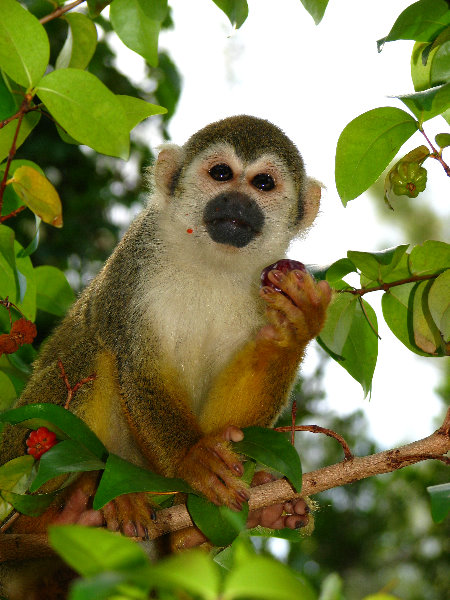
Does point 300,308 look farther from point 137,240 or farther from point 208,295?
point 137,240

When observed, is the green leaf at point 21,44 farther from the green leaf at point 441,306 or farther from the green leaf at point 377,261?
the green leaf at point 441,306

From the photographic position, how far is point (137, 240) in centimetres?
354

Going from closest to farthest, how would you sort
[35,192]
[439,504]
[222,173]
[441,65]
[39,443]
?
[439,504]
[35,192]
[441,65]
[39,443]
[222,173]

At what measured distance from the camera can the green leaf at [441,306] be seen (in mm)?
2256

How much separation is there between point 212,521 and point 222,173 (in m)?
1.85

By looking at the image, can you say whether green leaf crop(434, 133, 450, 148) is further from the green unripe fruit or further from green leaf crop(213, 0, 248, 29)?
green leaf crop(213, 0, 248, 29)

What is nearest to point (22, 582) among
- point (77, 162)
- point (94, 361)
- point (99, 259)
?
point (94, 361)

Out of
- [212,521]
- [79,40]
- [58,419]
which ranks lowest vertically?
[212,521]

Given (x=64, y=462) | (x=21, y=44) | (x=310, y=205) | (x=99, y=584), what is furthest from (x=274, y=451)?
(x=310, y=205)

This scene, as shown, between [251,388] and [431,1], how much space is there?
1.64 metres

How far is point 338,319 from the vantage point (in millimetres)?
2582

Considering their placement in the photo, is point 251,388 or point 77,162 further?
point 77,162

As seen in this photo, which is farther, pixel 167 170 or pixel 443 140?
pixel 167 170

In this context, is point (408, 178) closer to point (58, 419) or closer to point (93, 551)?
point (58, 419)
